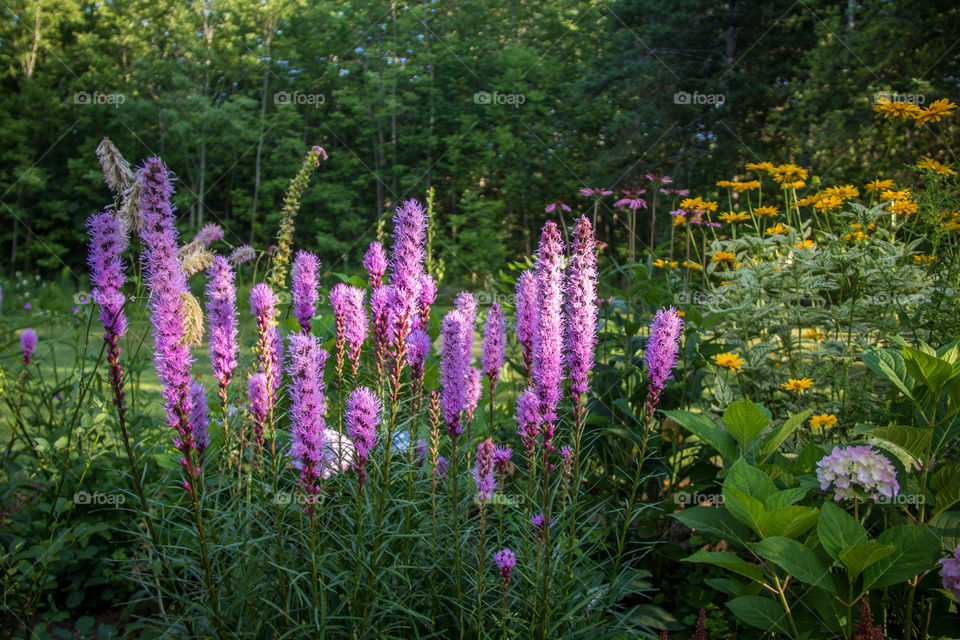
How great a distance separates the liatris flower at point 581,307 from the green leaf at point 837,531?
820 millimetres

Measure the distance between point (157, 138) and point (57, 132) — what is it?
2456mm

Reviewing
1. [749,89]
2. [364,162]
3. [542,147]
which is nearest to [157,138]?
[364,162]

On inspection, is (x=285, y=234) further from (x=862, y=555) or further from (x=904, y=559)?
(x=904, y=559)

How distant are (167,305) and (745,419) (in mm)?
1887

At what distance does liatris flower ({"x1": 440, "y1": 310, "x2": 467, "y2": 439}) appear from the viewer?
72.9 inches

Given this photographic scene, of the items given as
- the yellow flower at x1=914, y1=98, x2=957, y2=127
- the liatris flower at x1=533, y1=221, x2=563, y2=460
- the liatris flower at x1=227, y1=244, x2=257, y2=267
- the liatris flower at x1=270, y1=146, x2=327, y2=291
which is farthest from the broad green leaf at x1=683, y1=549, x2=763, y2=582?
the yellow flower at x1=914, y1=98, x2=957, y2=127

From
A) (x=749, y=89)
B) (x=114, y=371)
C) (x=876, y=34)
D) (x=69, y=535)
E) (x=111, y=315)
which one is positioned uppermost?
(x=876, y=34)

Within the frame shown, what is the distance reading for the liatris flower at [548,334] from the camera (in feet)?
5.87

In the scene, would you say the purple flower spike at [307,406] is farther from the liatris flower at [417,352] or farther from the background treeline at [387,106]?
the background treeline at [387,106]

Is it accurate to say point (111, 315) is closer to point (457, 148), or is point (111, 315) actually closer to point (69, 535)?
point (69, 535)

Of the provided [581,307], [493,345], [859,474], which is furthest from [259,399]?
[859,474]

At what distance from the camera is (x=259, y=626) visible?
74.9 inches

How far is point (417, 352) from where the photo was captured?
2072 mm

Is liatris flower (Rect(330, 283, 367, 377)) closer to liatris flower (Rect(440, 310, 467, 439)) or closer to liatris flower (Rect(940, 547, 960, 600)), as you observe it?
liatris flower (Rect(440, 310, 467, 439))
